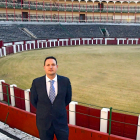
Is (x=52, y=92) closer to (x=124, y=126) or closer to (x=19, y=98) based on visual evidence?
(x=124, y=126)

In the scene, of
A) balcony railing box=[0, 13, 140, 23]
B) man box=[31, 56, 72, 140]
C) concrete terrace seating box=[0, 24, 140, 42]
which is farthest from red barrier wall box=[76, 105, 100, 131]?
balcony railing box=[0, 13, 140, 23]

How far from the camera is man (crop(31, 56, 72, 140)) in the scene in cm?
262

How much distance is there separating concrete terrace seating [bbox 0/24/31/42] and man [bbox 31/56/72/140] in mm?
21653

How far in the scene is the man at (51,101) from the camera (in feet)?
8.60

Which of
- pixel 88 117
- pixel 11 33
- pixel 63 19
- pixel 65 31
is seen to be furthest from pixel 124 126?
pixel 63 19

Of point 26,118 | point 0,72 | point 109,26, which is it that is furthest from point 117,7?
point 26,118

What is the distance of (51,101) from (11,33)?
24.8 meters

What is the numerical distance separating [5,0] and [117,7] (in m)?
24.7

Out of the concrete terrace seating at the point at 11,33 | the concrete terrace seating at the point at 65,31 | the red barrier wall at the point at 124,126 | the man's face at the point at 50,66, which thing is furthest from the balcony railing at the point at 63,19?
the man's face at the point at 50,66

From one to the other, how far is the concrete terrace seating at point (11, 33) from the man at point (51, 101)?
21.7 m

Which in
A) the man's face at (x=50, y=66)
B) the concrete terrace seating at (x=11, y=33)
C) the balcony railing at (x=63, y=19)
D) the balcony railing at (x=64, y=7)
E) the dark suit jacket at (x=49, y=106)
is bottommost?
the dark suit jacket at (x=49, y=106)

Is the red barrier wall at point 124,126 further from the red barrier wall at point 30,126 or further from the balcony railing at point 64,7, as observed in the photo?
the balcony railing at point 64,7

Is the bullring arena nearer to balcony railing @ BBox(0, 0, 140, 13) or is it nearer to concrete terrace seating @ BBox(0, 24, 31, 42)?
concrete terrace seating @ BBox(0, 24, 31, 42)

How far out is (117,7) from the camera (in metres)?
42.8
